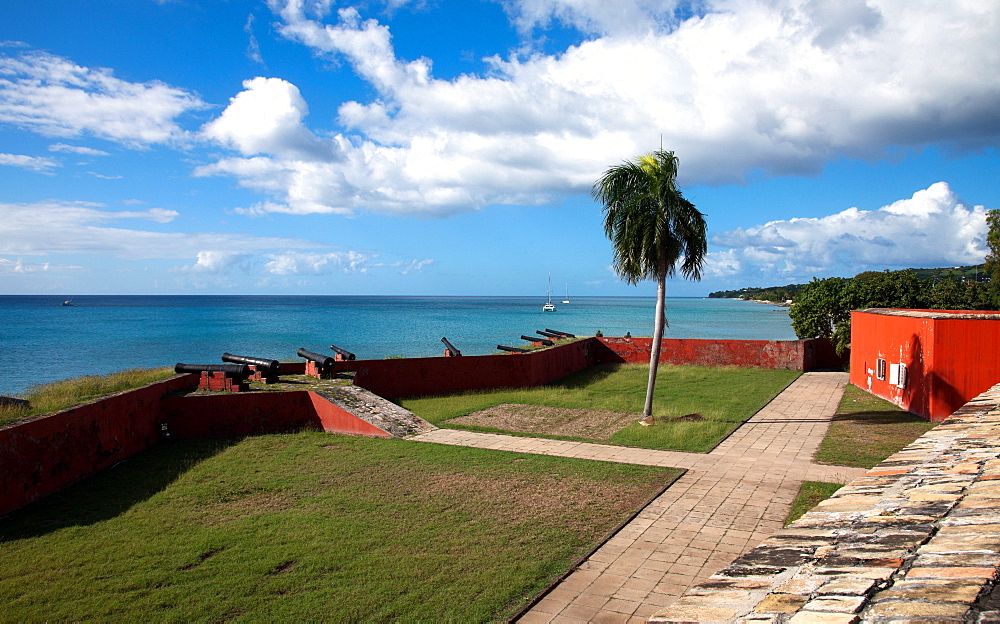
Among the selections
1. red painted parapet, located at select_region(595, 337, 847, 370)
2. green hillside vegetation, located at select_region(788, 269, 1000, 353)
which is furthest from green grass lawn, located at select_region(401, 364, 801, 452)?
green hillside vegetation, located at select_region(788, 269, 1000, 353)

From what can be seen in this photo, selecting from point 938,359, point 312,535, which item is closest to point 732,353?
point 938,359

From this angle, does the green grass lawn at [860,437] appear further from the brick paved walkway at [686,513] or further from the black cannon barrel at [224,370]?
the black cannon barrel at [224,370]

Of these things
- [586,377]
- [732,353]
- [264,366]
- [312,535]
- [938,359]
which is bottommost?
[586,377]

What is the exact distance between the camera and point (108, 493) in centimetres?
836

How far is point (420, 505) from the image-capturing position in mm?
7641

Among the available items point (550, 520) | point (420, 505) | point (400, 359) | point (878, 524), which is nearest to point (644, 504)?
point (550, 520)

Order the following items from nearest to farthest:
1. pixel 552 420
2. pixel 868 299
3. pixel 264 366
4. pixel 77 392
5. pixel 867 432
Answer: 1. pixel 77 392
2. pixel 867 432
3. pixel 552 420
4. pixel 264 366
5. pixel 868 299

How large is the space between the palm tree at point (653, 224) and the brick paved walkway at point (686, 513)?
2.67 meters

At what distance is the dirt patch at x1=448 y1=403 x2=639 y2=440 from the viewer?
1259 centimetres

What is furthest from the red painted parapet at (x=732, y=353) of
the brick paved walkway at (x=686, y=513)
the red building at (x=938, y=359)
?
the brick paved walkway at (x=686, y=513)

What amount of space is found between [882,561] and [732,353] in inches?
902

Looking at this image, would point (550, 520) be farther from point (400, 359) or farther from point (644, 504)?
point (400, 359)

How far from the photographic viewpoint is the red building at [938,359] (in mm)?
12109

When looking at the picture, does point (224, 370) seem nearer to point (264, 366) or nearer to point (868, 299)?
point (264, 366)
